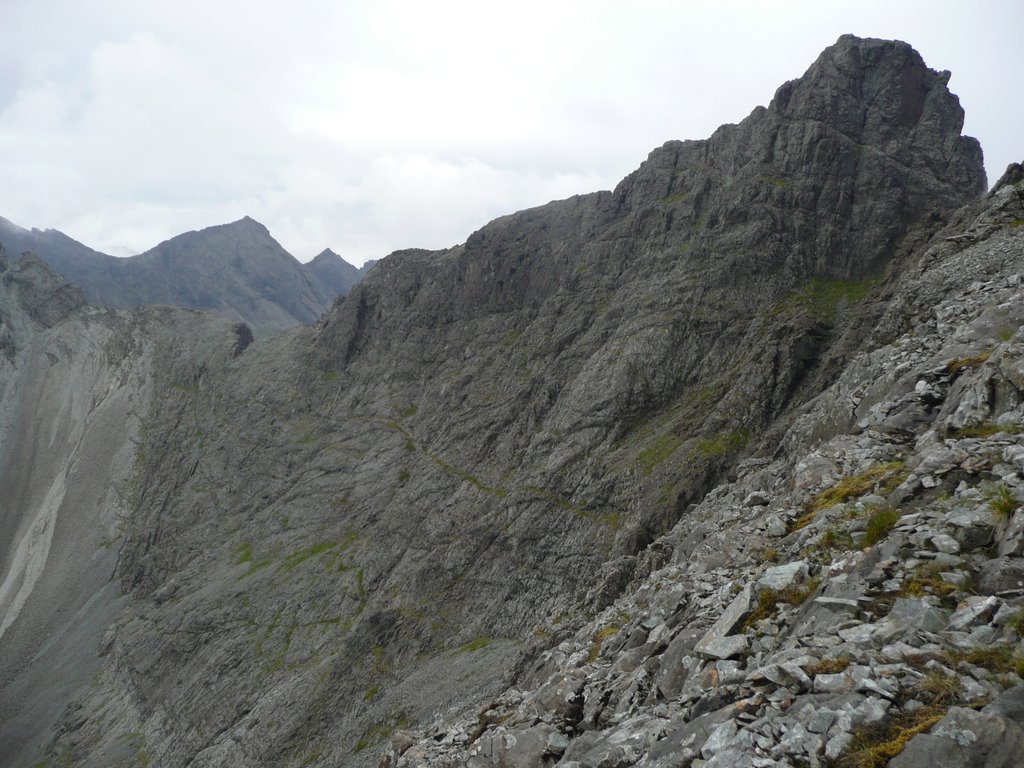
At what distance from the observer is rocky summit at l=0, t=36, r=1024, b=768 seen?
43.1ft

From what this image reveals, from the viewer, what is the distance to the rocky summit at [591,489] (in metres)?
13.1

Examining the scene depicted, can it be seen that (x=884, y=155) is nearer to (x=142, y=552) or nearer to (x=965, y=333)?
(x=965, y=333)

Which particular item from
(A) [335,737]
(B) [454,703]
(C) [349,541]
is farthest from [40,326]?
(B) [454,703]

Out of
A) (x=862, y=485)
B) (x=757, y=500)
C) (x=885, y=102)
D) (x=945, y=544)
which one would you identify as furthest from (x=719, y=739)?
(x=885, y=102)

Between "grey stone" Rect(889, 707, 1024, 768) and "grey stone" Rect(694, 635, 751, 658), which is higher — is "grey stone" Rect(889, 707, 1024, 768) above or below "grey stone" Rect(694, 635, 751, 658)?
above

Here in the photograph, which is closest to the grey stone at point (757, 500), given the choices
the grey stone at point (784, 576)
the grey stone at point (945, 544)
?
the grey stone at point (784, 576)

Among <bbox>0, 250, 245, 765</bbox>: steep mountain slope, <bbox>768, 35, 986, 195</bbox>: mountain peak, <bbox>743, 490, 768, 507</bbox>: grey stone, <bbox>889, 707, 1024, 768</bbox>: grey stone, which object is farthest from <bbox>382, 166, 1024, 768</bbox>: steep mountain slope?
<bbox>0, 250, 245, 765</bbox>: steep mountain slope

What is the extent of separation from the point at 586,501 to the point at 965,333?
180 ft

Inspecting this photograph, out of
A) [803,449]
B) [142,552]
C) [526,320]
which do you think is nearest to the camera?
[803,449]

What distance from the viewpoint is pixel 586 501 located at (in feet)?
256

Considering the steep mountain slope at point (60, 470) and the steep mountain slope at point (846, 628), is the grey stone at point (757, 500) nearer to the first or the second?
the steep mountain slope at point (846, 628)

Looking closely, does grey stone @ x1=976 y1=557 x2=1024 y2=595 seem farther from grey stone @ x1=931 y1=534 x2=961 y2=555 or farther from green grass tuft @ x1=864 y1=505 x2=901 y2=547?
green grass tuft @ x1=864 y1=505 x2=901 y2=547

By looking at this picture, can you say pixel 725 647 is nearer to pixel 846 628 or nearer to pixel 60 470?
pixel 846 628

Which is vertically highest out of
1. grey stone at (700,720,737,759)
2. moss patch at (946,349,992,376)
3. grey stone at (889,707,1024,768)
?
moss patch at (946,349,992,376)
